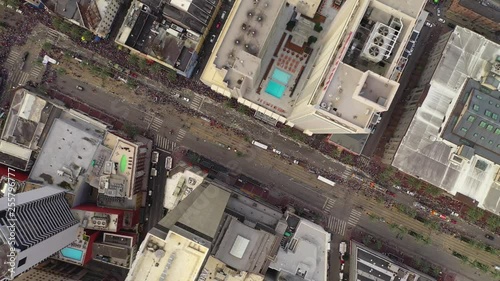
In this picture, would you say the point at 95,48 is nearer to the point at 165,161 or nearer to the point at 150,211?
the point at 165,161

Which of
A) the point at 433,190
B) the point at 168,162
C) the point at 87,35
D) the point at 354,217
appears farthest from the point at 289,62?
the point at 87,35

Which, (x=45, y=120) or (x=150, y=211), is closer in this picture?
(x=45, y=120)

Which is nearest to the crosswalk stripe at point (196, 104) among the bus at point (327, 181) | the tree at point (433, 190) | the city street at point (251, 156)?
the city street at point (251, 156)

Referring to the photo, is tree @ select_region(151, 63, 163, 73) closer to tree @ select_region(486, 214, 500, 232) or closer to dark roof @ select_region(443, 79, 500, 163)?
dark roof @ select_region(443, 79, 500, 163)

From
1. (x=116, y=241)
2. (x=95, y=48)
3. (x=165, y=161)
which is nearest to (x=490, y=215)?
(x=165, y=161)

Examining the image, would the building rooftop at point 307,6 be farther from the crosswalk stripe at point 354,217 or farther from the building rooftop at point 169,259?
the building rooftop at point 169,259

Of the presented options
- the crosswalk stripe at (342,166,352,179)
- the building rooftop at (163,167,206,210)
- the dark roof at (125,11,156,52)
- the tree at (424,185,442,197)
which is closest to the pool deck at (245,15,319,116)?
the building rooftop at (163,167,206,210)
